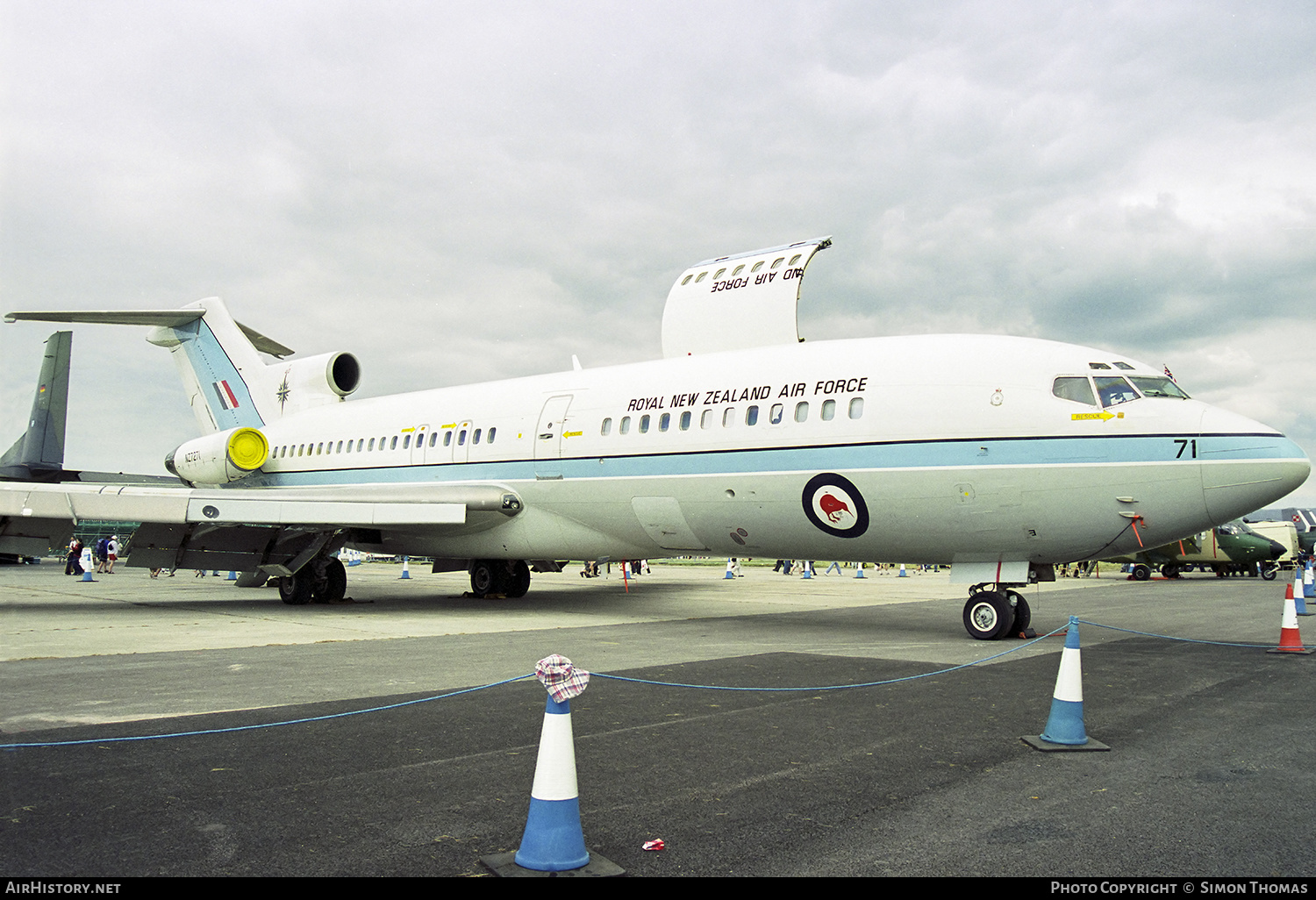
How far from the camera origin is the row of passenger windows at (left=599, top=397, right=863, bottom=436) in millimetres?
12188

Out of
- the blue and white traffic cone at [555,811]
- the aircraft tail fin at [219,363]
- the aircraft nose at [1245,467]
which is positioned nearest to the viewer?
the blue and white traffic cone at [555,811]

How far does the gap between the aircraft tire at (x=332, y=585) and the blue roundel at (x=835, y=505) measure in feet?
33.2

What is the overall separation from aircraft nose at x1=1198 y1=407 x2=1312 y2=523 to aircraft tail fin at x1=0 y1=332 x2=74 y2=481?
115 ft

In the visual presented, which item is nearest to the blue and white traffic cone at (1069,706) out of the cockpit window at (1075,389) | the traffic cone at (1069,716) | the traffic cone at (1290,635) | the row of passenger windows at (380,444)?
the traffic cone at (1069,716)

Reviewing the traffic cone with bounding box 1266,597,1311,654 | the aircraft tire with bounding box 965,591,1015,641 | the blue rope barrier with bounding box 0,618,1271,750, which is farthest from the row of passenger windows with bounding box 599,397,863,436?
the traffic cone with bounding box 1266,597,1311,654

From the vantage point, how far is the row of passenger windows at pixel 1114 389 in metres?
10.7

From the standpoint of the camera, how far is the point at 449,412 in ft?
59.3

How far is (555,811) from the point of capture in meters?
3.52

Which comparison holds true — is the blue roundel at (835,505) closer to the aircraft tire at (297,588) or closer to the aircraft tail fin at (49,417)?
the aircraft tire at (297,588)

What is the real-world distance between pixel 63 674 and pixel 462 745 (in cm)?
526

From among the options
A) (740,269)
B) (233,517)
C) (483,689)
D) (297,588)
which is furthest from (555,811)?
(297,588)

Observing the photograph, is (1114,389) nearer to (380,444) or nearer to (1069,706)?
(1069,706)
